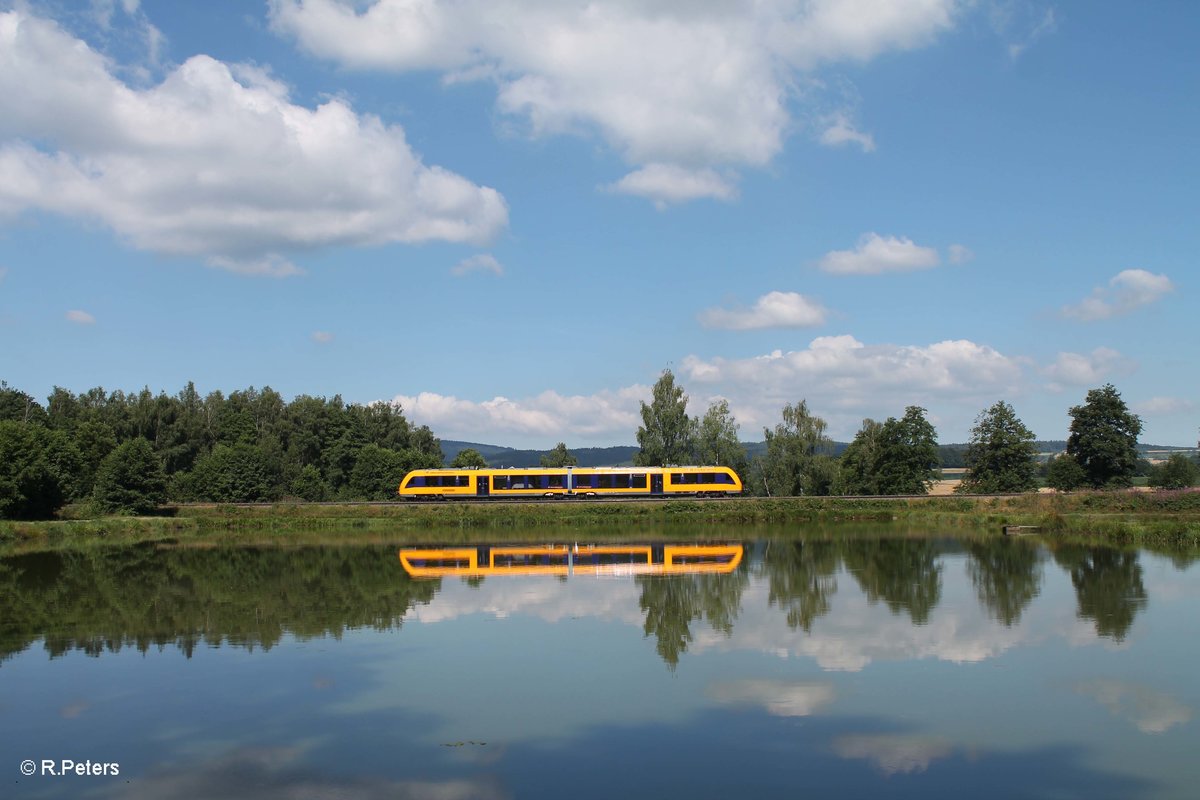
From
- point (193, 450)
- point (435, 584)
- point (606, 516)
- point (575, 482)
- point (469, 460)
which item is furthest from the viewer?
point (469, 460)

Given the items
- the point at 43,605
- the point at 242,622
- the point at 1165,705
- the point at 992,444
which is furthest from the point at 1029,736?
the point at 992,444

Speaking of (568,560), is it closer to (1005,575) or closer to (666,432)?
(1005,575)

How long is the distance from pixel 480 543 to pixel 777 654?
95.7 feet

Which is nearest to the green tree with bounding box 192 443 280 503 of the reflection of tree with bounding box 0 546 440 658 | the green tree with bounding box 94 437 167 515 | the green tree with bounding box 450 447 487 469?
the green tree with bounding box 94 437 167 515

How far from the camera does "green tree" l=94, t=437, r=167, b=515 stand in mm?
60469

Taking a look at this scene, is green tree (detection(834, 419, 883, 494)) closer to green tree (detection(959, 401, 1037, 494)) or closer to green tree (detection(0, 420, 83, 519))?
green tree (detection(959, 401, 1037, 494))

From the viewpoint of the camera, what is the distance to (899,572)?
31500mm

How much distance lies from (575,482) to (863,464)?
3303 cm

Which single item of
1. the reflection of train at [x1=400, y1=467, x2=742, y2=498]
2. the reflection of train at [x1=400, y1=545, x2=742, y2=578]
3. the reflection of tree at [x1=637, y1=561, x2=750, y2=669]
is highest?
the reflection of train at [x1=400, y1=467, x2=742, y2=498]

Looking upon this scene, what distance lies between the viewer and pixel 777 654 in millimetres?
18438

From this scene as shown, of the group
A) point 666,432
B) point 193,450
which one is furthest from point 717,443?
point 193,450

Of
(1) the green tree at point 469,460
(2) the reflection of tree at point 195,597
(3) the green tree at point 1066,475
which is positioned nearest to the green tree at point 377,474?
(1) the green tree at point 469,460

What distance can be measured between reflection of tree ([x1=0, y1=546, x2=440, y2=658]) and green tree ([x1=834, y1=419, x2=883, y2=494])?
153 ft

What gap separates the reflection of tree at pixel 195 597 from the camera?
21.9m
